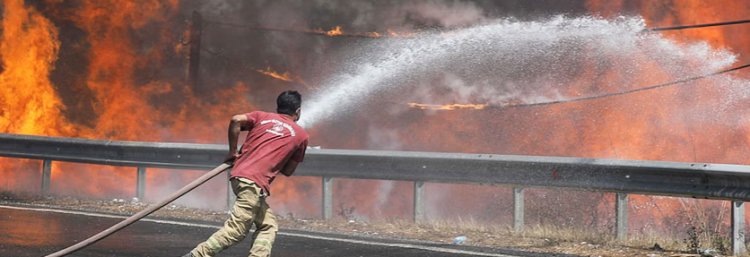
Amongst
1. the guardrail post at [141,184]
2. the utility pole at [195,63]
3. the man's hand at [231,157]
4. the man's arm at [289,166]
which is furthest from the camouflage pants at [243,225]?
the utility pole at [195,63]

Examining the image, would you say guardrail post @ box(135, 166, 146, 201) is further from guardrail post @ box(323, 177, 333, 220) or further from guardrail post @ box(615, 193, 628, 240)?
guardrail post @ box(615, 193, 628, 240)

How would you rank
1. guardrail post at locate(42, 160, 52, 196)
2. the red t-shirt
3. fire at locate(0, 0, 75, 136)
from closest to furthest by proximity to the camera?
the red t-shirt
guardrail post at locate(42, 160, 52, 196)
fire at locate(0, 0, 75, 136)

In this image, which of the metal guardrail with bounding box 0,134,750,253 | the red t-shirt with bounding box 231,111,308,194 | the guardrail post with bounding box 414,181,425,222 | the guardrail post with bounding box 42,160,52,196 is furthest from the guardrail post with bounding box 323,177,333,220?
the red t-shirt with bounding box 231,111,308,194

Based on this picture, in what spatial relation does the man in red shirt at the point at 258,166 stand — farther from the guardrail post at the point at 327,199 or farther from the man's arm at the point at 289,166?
the guardrail post at the point at 327,199

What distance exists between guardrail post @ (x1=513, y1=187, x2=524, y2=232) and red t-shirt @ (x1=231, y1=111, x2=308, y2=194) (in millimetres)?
4067

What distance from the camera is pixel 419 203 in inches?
475

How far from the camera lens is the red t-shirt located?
7.58m

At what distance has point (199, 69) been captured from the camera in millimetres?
20062

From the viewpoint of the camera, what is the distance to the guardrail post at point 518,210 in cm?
1125

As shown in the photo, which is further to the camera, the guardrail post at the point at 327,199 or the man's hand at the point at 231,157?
the guardrail post at the point at 327,199

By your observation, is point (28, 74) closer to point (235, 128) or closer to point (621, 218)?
point (621, 218)

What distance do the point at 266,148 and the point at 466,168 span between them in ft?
14.4

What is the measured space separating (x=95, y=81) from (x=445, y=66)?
6060 millimetres

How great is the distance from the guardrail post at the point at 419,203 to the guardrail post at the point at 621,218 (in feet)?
6.84
